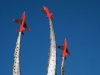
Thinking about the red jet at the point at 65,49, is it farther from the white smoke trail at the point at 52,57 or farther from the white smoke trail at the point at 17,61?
the white smoke trail at the point at 17,61

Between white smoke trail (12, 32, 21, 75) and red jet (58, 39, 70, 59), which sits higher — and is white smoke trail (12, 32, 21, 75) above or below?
below

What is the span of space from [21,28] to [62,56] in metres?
6.57

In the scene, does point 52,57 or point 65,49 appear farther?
point 65,49

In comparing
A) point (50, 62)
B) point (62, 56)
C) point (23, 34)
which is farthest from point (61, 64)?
point (23, 34)

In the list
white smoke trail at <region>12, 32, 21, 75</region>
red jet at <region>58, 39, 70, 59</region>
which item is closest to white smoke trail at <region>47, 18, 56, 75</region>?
red jet at <region>58, 39, 70, 59</region>

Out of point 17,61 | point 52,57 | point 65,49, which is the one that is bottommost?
point 17,61

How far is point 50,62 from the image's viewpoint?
2764 centimetres

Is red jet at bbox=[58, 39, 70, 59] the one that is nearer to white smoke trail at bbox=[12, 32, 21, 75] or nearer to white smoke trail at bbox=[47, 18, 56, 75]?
white smoke trail at bbox=[47, 18, 56, 75]

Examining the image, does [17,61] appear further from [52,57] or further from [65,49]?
[65,49]

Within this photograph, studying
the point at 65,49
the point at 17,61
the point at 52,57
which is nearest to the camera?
the point at 17,61

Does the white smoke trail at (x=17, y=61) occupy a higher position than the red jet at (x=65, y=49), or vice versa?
the red jet at (x=65, y=49)

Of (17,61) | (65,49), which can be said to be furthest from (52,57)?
(17,61)

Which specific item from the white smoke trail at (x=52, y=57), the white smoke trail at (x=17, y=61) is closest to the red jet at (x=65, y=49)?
the white smoke trail at (x=52, y=57)

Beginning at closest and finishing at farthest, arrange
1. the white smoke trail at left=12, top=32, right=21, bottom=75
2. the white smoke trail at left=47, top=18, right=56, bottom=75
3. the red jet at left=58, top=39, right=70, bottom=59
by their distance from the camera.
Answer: the white smoke trail at left=12, top=32, right=21, bottom=75
the white smoke trail at left=47, top=18, right=56, bottom=75
the red jet at left=58, top=39, right=70, bottom=59
